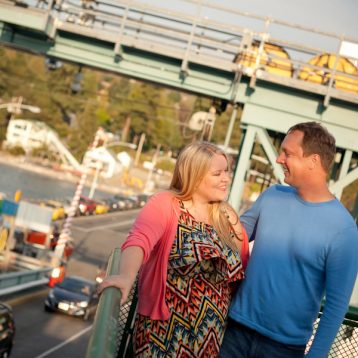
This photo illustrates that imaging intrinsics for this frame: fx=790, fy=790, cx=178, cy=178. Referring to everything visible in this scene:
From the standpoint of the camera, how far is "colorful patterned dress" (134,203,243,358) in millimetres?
3773

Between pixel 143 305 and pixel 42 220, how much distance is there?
119 feet

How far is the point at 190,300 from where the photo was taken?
3816mm

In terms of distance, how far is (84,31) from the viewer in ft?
48.4

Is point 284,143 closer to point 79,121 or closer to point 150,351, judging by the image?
point 150,351

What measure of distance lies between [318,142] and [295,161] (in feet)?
0.49

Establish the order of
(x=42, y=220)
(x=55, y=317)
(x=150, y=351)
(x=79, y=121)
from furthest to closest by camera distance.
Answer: (x=79, y=121)
(x=42, y=220)
(x=55, y=317)
(x=150, y=351)

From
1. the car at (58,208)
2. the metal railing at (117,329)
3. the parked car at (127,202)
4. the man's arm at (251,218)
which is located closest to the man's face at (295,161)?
the man's arm at (251,218)

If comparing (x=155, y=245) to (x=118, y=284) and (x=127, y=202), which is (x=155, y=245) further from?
(x=127, y=202)

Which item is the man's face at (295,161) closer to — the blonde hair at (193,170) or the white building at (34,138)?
the blonde hair at (193,170)

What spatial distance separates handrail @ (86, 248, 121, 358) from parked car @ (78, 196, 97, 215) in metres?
68.8

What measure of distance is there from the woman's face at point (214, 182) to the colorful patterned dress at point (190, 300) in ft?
0.47

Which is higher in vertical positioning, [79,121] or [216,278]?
[79,121]

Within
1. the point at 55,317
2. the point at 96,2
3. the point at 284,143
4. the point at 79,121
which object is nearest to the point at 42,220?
the point at 55,317

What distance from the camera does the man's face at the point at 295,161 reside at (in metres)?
3.98
